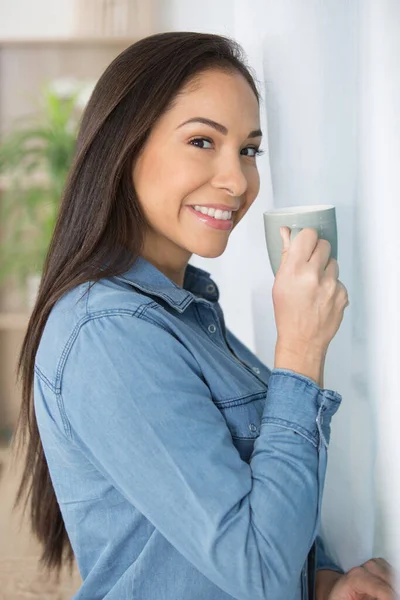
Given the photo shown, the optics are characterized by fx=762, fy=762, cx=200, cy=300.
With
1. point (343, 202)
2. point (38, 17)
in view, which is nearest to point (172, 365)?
point (343, 202)

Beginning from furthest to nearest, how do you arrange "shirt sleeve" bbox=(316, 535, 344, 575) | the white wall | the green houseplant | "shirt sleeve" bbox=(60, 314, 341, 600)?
1. the white wall
2. the green houseplant
3. "shirt sleeve" bbox=(316, 535, 344, 575)
4. "shirt sleeve" bbox=(60, 314, 341, 600)

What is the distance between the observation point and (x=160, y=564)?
89 centimetres

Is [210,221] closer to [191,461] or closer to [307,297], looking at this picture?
[307,297]

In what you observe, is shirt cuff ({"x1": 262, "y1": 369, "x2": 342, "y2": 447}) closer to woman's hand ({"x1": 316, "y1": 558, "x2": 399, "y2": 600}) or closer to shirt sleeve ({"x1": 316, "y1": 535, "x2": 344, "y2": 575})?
woman's hand ({"x1": 316, "y1": 558, "x2": 399, "y2": 600})

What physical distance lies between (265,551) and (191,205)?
0.44 m

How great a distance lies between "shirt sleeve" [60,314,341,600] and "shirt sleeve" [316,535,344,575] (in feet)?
1.08

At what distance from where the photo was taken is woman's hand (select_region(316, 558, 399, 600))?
0.91 metres

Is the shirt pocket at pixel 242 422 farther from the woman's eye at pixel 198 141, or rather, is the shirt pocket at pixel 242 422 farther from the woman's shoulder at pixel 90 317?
the woman's eye at pixel 198 141

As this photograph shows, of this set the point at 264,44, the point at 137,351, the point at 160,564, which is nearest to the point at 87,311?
the point at 137,351

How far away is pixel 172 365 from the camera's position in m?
0.82

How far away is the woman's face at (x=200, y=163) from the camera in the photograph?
95 cm

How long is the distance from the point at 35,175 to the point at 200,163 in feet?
7.25

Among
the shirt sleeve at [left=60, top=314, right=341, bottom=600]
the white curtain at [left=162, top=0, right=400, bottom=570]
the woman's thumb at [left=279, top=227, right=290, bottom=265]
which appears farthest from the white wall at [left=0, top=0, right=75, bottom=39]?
the shirt sleeve at [left=60, top=314, right=341, bottom=600]

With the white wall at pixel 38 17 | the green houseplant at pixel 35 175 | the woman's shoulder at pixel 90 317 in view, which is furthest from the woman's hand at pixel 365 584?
the white wall at pixel 38 17
